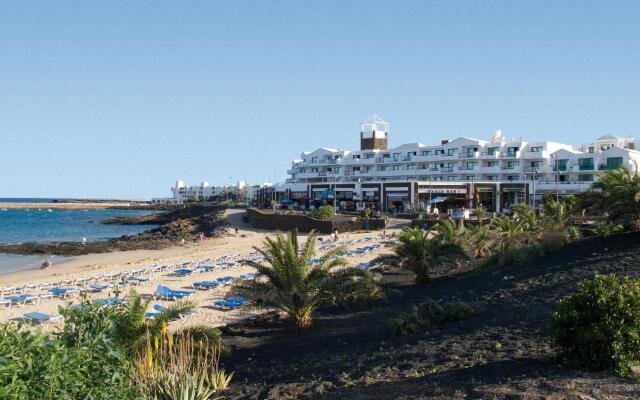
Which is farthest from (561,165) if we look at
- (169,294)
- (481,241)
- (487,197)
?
(169,294)

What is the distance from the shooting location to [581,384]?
5.90 meters

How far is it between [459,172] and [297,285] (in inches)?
2358

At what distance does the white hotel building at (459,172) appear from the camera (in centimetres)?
5862

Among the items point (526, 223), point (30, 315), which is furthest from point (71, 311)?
point (526, 223)

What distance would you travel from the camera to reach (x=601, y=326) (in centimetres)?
637

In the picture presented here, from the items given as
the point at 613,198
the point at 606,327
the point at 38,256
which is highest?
the point at 613,198

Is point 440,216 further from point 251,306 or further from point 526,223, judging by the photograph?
point 251,306

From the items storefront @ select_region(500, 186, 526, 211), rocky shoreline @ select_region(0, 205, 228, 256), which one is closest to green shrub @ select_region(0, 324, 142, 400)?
rocky shoreline @ select_region(0, 205, 228, 256)

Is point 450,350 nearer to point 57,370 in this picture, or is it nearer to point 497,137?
point 57,370

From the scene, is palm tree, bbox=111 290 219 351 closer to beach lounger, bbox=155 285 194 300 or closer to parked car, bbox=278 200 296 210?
beach lounger, bbox=155 285 194 300

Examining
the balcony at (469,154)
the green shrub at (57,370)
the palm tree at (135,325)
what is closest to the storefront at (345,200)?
the balcony at (469,154)

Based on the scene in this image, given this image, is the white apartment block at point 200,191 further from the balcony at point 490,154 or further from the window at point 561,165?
the window at point 561,165

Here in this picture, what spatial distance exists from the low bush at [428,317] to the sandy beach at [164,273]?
12.5 feet

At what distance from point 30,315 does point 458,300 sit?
11.9 m
